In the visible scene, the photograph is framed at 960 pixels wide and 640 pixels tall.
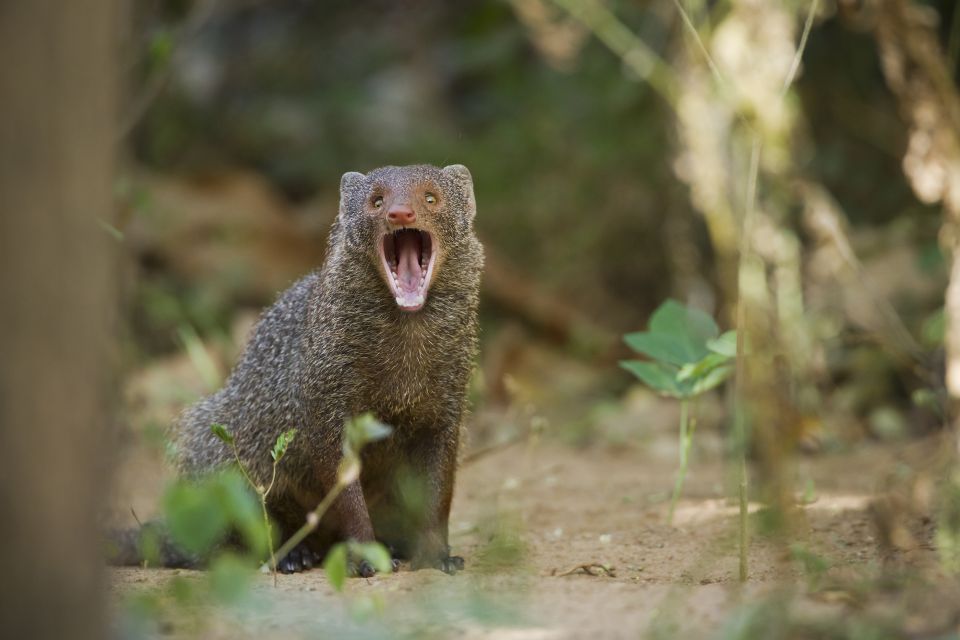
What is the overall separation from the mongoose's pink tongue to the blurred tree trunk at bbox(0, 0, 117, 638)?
200cm

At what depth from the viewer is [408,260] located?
374 centimetres

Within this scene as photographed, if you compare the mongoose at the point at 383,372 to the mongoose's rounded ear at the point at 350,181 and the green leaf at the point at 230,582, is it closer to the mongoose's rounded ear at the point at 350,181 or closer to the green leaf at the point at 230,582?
the mongoose's rounded ear at the point at 350,181

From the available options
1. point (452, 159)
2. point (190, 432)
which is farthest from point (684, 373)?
point (452, 159)

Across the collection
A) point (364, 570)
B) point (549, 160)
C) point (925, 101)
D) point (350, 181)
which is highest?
point (549, 160)

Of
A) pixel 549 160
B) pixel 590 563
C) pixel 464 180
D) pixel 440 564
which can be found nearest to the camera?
pixel 590 563

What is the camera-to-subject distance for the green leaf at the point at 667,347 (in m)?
3.70

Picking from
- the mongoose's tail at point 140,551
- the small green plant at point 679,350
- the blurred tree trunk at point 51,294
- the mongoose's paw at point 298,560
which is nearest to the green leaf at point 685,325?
the small green plant at point 679,350

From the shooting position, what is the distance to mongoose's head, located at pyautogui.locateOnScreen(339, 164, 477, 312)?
3586 mm

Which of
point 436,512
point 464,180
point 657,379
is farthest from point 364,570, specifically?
point 464,180

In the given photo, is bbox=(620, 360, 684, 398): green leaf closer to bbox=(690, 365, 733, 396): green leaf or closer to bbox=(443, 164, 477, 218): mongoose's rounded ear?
bbox=(690, 365, 733, 396): green leaf

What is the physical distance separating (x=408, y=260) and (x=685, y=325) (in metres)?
0.96

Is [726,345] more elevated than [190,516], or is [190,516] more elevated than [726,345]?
[726,345]

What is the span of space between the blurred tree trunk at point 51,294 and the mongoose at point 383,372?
174 cm

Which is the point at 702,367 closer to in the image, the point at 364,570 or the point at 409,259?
the point at 409,259
